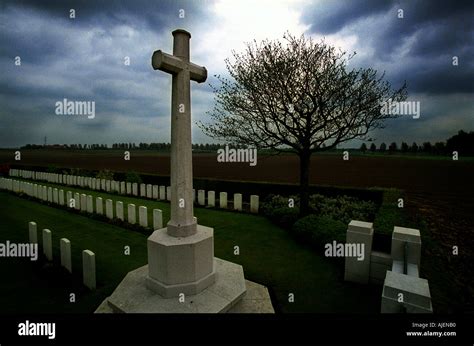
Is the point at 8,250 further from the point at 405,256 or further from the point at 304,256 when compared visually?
the point at 405,256

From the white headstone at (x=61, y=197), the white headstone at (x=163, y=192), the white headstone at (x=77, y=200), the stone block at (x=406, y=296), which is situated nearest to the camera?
the stone block at (x=406, y=296)

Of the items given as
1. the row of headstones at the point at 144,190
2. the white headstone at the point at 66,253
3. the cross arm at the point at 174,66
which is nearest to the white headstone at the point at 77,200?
the row of headstones at the point at 144,190

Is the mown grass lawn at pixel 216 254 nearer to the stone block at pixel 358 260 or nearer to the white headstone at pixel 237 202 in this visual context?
the stone block at pixel 358 260

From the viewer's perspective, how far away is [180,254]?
3324mm

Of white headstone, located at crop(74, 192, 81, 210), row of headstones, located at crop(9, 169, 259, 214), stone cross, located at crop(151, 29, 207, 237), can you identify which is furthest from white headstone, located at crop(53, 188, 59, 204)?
stone cross, located at crop(151, 29, 207, 237)

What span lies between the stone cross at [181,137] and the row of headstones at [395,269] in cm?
273

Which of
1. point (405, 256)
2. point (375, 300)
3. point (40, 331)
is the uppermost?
point (405, 256)

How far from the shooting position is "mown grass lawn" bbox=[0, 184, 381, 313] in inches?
146

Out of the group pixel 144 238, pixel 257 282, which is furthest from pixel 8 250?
pixel 257 282

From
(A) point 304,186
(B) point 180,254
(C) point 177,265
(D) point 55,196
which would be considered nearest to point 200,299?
(C) point 177,265

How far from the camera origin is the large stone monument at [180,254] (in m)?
3.24

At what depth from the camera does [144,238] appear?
21.5 feet

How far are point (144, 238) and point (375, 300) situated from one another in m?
5.51

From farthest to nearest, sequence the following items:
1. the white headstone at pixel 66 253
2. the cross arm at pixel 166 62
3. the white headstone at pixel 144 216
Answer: the white headstone at pixel 144 216 → the white headstone at pixel 66 253 → the cross arm at pixel 166 62
